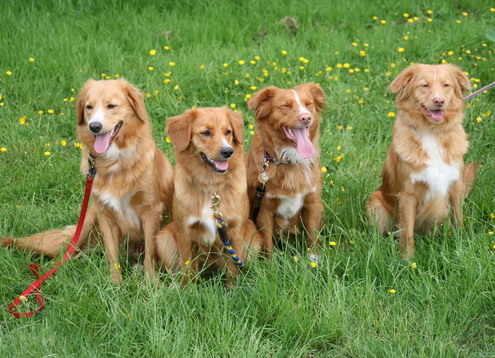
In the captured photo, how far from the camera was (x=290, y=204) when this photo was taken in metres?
4.24

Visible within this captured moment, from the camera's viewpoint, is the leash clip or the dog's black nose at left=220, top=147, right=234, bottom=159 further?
the leash clip

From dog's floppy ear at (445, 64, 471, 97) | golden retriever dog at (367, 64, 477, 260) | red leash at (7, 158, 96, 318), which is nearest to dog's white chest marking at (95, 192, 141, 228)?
red leash at (7, 158, 96, 318)

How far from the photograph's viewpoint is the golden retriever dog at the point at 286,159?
4.14 m

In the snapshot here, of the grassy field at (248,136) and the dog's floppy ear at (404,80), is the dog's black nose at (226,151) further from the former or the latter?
the dog's floppy ear at (404,80)

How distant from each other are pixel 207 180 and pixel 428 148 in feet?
5.16

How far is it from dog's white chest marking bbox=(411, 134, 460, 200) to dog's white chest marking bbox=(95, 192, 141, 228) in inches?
78.5

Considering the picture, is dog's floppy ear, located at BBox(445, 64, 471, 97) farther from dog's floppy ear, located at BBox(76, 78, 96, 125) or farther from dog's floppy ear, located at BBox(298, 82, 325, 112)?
dog's floppy ear, located at BBox(76, 78, 96, 125)

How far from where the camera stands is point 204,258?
4.14m

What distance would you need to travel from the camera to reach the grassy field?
327 centimetres

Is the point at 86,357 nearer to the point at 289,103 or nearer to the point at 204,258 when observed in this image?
the point at 204,258

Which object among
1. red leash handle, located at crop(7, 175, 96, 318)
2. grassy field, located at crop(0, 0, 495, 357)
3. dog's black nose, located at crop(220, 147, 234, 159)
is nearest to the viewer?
grassy field, located at crop(0, 0, 495, 357)

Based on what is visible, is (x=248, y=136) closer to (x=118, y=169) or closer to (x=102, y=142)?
(x=118, y=169)

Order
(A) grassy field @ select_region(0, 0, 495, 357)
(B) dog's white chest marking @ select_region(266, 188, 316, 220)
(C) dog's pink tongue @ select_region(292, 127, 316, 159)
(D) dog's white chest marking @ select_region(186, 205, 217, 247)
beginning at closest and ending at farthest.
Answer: (A) grassy field @ select_region(0, 0, 495, 357) → (D) dog's white chest marking @ select_region(186, 205, 217, 247) → (C) dog's pink tongue @ select_region(292, 127, 316, 159) → (B) dog's white chest marking @ select_region(266, 188, 316, 220)

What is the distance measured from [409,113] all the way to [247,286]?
1.71 meters
